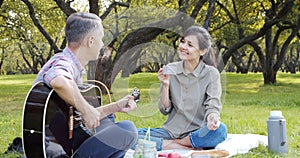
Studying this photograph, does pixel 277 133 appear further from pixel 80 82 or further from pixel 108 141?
pixel 80 82

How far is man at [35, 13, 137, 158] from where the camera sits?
2324 millimetres

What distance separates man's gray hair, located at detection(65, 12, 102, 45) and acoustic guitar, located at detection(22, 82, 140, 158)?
30 cm

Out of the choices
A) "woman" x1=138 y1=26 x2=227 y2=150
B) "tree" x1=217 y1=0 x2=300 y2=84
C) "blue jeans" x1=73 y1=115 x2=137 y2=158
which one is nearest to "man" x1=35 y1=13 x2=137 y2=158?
"blue jeans" x1=73 y1=115 x2=137 y2=158

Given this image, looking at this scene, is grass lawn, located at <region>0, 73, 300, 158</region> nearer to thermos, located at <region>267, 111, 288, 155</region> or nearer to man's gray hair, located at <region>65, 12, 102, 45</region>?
thermos, located at <region>267, 111, 288, 155</region>

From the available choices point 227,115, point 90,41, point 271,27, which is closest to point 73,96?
point 90,41

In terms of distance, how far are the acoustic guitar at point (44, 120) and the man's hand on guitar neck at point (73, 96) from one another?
0.04m

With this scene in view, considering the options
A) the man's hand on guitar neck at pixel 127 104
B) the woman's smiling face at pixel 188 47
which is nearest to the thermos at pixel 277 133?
the woman's smiling face at pixel 188 47

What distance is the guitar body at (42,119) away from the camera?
2.29 metres

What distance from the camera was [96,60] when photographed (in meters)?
2.48

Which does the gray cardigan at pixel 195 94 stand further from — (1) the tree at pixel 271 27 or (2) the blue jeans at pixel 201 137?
(1) the tree at pixel 271 27

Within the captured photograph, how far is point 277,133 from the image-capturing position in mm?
3291

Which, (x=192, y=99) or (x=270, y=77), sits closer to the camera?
(x=192, y=99)

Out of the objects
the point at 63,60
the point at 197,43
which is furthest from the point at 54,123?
the point at 197,43

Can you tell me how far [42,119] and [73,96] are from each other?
0.19 m
